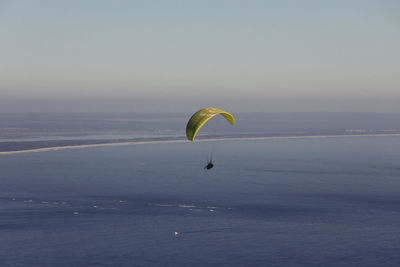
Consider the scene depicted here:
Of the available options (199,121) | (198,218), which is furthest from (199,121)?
(198,218)

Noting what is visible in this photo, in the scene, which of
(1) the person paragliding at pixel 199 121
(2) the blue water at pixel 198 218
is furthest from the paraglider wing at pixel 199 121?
(2) the blue water at pixel 198 218

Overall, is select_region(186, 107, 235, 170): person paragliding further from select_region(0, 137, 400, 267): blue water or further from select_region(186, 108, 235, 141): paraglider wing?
select_region(0, 137, 400, 267): blue water

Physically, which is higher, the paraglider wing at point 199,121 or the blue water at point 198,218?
the blue water at point 198,218

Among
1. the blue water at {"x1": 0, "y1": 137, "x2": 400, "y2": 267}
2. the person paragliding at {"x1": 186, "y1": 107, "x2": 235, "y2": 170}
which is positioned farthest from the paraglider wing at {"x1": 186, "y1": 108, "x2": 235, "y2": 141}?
the blue water at {"x1": 0, "y1": 137, "x2": 400, "y2": 267}

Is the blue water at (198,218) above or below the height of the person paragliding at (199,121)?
above

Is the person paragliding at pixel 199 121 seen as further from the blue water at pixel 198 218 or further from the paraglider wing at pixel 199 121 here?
the blue water at pixel 198 218

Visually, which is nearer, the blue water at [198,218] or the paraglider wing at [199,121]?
the paraglider wing at [199,121]

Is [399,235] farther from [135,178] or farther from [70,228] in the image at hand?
[135,178]

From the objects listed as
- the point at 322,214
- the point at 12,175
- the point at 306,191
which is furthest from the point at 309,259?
the point at 12,175
